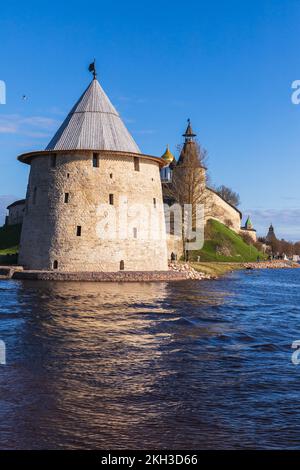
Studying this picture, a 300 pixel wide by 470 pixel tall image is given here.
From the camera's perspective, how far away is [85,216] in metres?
30.1

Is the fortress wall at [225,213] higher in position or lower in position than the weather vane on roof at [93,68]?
lower

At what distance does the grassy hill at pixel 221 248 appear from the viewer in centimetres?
5350

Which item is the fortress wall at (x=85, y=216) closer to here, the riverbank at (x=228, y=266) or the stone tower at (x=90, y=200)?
the stone tower at (x=90, y=200)

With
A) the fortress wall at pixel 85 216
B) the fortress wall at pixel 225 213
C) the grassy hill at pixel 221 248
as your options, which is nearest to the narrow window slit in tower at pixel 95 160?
the fortress wall at pixel 85 216

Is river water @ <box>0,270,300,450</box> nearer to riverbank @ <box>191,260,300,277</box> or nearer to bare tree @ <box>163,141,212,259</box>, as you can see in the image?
riverbank @ <box>191,260,300,277</box>

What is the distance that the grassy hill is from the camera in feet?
176

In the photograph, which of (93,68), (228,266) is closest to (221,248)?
(228,266)

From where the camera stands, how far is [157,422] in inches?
267

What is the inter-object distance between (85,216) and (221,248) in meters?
29.7

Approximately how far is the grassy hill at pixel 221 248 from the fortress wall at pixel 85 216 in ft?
62.2

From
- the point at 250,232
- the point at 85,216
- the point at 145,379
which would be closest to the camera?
the point at 145,379

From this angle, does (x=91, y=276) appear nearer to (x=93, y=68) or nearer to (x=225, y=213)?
(x=93, y=68)

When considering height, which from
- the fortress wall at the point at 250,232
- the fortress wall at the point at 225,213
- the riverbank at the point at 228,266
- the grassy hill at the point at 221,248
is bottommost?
the riverbank at the point at 228,266

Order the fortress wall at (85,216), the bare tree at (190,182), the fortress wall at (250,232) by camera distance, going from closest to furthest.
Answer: the fortress wall at (85,216) < the bare tree at (190,182) < the fortress wall at (250,232)
